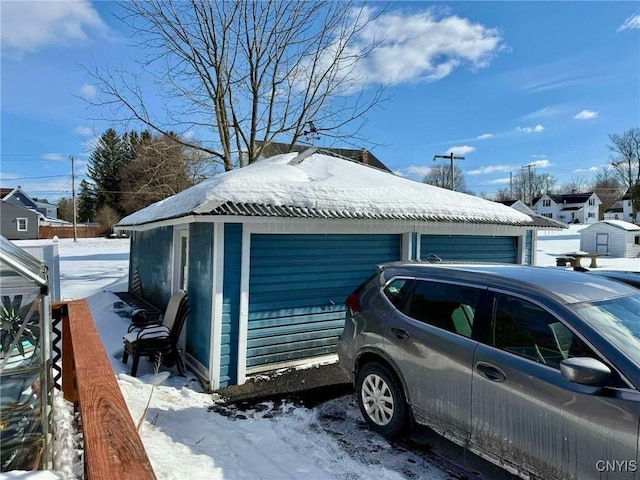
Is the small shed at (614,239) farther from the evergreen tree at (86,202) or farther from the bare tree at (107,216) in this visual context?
the evergreen tree at (86,202)

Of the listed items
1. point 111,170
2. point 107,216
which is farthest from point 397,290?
point 111,170

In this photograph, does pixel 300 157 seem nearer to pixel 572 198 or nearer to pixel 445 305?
pixel 445 305

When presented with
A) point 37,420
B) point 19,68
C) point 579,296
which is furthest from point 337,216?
point 19,68

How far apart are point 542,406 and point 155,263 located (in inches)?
342

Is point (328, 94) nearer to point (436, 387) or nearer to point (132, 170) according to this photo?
point (436, 387)

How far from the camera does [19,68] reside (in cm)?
696

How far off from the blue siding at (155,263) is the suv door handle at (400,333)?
5.45 metres

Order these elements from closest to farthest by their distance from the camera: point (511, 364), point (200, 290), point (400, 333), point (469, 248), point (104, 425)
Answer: point (104, 425) < point (511, 364) < point (400, 333) < point (200, 290) < point (469, 248)

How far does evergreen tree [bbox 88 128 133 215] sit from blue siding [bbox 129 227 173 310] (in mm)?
36457

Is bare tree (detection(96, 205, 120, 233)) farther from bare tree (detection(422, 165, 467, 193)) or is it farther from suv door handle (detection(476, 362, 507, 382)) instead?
suv door handle (detection(476, 362, 507, 382))

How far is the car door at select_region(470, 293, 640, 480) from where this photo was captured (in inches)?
85.0

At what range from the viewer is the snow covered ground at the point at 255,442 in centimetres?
316

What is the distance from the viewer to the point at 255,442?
368 cm

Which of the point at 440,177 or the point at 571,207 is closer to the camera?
the point at 440,177
